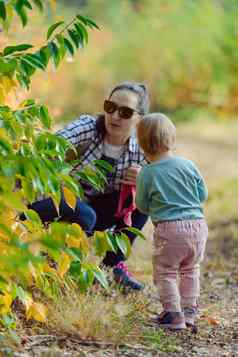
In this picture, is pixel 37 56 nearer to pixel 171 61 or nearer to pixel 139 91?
pixel 139 91

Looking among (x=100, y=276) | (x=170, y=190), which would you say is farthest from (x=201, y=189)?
(x=100, y=276)

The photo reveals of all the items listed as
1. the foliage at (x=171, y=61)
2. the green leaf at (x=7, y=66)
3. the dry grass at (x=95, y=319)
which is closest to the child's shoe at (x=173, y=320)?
the dry grass at (x=95, y=319)

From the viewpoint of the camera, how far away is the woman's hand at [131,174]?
4.44m

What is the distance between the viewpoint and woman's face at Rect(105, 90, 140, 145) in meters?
4.46

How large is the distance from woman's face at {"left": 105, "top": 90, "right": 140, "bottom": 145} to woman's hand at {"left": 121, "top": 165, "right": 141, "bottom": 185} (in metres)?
0.18

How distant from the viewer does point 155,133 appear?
3.93 m

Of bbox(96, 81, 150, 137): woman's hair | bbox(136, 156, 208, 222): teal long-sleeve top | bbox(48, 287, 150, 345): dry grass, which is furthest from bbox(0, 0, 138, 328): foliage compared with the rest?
bbox(96, 81, 150, 137): woman's hair

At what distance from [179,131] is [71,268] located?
14672 millimetres

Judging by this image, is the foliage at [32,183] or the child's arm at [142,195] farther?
the child's arm at [142,195]

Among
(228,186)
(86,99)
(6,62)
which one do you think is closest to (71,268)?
(6,62)

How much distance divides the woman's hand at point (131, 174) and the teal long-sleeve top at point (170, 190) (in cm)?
41

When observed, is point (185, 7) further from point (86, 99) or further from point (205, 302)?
point (205, 302)

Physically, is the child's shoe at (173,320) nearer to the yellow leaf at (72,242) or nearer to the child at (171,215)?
the child at (171,215)

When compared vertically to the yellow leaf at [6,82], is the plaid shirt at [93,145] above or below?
→ below
